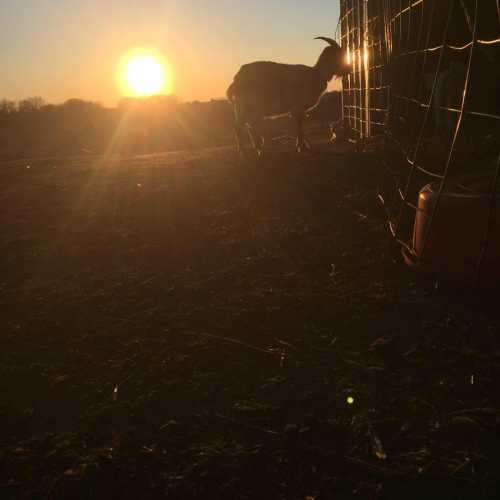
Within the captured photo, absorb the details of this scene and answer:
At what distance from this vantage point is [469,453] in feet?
4.69

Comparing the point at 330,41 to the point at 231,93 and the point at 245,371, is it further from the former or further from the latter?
the point at 245,371

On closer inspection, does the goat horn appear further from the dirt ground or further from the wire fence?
the dirt ground

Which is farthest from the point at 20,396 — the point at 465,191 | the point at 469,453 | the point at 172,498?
the point at 465,191

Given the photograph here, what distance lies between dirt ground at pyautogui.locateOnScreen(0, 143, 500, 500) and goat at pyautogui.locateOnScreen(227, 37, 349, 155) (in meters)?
5.57

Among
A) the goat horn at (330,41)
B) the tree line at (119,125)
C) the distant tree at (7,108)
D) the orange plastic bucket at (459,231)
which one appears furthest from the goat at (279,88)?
the distant tree at (7,108)

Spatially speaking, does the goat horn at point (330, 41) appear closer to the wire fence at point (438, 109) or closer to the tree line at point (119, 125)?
the wire fence at point (438, 109)

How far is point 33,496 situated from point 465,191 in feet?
7.78

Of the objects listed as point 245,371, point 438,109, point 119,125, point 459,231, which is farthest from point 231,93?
point 119,125

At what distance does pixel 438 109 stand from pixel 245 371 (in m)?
3.26

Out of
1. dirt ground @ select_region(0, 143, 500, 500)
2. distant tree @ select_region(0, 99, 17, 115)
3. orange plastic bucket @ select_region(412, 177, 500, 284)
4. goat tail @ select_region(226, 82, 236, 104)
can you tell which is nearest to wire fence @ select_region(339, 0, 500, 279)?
orange plastic bucket @ select_region(412, 177, 500, 284)

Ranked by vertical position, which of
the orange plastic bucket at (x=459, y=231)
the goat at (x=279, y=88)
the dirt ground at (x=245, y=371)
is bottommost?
the dirt ground at (x=245, y=371)

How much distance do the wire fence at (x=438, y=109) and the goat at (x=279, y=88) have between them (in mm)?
1614

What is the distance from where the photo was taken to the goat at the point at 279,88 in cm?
873

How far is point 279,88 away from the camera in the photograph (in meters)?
8.91
